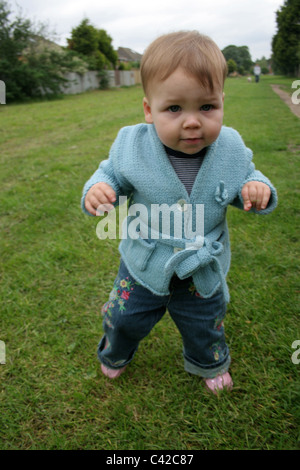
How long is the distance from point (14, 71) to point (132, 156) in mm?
15058

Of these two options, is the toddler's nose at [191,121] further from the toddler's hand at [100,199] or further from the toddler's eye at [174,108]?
the toddler's hand at [100,199]

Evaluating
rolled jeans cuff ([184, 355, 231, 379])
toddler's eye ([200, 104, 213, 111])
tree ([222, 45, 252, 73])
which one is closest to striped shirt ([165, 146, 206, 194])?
toddler's eye ([200, 104, 213, 111])

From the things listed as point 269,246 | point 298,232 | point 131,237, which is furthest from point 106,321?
point 298,232

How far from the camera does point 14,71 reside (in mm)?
13703

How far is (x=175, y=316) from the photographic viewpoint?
4.57ft

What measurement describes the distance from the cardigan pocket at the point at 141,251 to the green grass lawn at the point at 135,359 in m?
0.65

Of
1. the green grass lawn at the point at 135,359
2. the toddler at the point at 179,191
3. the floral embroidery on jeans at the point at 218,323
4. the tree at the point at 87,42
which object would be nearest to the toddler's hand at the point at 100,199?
the toddler at the point at 179,191

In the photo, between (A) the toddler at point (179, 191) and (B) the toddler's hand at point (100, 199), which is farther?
(B) the toddler's hand at point (100, 199)

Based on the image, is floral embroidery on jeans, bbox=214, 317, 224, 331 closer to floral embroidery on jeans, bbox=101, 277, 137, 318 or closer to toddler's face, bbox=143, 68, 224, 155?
floral embroidery on jeans, bbox=101, 277, 137, 318

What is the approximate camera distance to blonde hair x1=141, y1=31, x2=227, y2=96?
99cm

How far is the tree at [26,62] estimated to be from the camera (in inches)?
539

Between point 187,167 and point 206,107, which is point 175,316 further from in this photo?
point 206,107

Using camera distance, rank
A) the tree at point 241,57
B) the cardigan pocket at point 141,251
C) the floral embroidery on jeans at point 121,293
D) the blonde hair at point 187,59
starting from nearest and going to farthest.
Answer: the blonde hair at point 187,59
the cardigan pocket at point 141,251
the floral embroidery on jeans at point 121,293
the tree at point 241,57

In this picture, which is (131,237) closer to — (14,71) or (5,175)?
(5,175)
